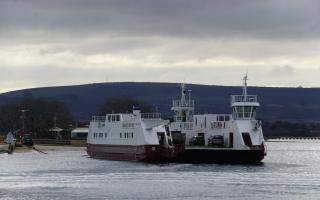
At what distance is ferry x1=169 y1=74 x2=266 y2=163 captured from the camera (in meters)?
110

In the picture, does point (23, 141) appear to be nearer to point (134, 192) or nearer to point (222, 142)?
point (222, 142)

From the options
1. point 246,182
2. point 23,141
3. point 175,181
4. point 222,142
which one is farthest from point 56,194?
point 23,141

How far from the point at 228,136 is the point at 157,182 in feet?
118

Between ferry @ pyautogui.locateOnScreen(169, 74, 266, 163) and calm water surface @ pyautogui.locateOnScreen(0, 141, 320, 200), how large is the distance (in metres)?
3.37

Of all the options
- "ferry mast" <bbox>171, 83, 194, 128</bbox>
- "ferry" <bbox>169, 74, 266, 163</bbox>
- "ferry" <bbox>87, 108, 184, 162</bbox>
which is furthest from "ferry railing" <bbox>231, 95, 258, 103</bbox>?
"ferry mast" <bbox>171, 83, 194, 128</bbox>

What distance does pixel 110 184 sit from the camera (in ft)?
258

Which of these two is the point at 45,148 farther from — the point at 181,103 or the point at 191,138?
the point at 191,138

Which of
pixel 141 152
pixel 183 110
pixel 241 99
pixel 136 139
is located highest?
pixel 241 99

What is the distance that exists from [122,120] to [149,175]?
109ft

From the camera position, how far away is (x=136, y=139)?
376 feet

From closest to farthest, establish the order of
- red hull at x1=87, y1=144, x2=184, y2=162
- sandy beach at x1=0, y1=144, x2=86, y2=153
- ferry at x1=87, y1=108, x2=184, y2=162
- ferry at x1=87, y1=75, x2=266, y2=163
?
ferry at x1=87, y1=75, x2=266, y2=163, red hull at x1=87, y1=144, x2=184, y2=162, ferry at x1=87, y1=108, x2=184, y2=162, sandy beach at x1=0, y1=144, x2=86, y2=153

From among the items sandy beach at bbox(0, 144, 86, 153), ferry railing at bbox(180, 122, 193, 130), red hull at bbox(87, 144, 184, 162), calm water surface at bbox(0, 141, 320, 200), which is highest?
ferry railing at bbox(180, 122, 193, 130)

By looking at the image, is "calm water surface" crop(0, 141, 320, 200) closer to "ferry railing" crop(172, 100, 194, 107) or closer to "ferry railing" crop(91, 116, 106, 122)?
"ferry railing" crop(172, 100, 194, 107)

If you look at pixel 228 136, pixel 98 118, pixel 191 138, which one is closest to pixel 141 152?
pixel 191 138
